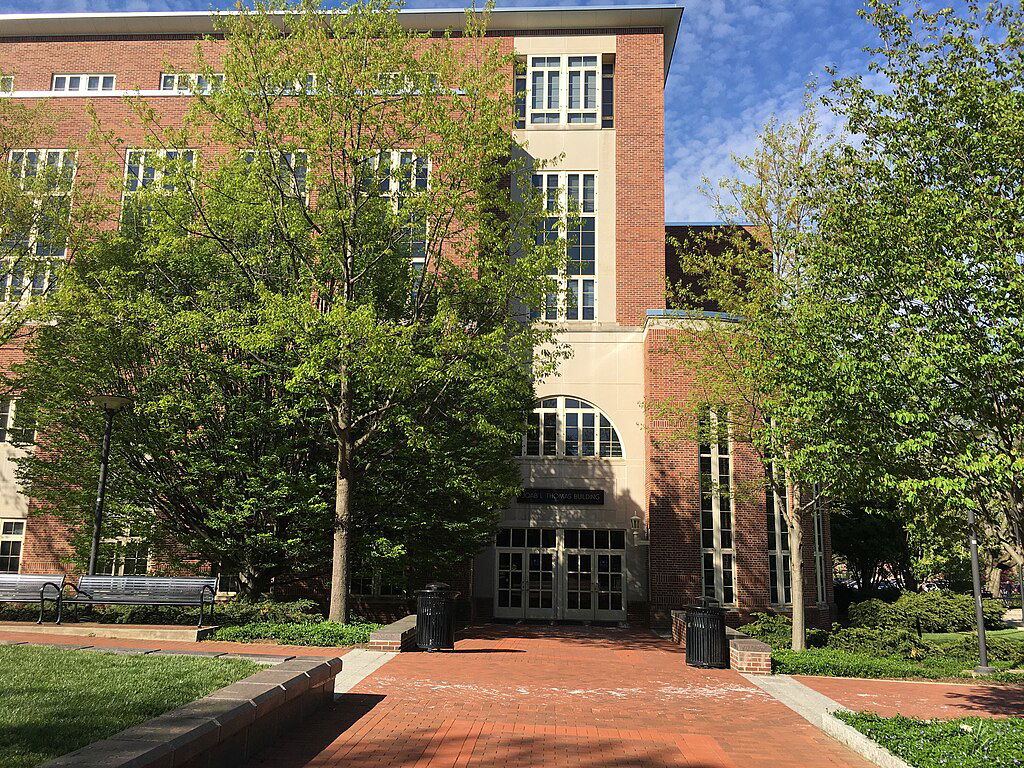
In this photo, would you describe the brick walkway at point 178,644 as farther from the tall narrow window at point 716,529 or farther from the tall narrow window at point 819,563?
the tall narrow window at point 819,563

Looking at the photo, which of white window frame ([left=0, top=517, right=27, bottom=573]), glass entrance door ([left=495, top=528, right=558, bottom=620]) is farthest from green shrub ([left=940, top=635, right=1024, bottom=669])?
white window frame ([left=0, top=517, right=27, bottom=573])

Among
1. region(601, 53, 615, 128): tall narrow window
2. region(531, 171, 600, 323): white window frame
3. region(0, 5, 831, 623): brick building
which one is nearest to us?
region(0, 5, 831, 623): brick building

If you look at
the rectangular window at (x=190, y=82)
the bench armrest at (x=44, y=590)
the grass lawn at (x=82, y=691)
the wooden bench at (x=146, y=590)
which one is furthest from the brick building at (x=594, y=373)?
the grass lawn at (x=82, y=691)

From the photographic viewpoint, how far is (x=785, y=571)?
76.7 feet

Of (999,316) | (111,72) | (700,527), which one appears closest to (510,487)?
(700,527)

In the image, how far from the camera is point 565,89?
93.1 ft

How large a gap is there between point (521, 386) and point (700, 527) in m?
9.09

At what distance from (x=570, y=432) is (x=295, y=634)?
13.1m

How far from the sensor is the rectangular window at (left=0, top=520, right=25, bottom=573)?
80.2 ft

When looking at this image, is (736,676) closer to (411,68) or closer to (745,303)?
(745,303)

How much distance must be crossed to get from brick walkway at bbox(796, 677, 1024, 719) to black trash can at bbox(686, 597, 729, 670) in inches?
51.4

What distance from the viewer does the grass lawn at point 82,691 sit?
17.7ft

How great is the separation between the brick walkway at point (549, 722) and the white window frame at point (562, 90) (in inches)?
788

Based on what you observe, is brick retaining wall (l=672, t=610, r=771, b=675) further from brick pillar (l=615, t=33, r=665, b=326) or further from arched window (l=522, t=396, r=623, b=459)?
brick pillar (l=615, t=33, r=665, b=326)
